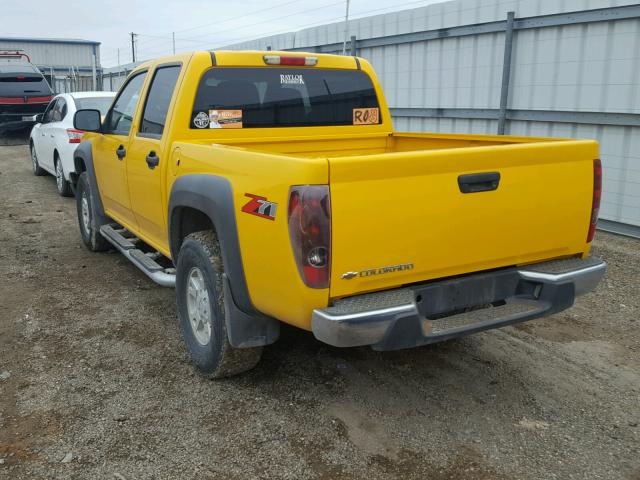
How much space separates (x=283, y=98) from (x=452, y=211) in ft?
6.58

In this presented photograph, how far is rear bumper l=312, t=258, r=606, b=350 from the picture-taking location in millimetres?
2752

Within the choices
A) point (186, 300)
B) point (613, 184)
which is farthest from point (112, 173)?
point (613, 184)

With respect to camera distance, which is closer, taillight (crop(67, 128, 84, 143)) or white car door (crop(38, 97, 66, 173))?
taillight (crop(67, 128, 84, 143))

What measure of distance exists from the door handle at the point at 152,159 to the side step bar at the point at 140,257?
2.39 feet

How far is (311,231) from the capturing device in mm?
2674

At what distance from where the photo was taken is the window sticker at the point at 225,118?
4.20m

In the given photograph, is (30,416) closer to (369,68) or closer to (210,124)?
(210,124)

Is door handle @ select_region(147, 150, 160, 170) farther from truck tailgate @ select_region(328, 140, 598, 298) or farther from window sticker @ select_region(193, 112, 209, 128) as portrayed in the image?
truck tailgate @ select_region(328, 140, 598, 298)

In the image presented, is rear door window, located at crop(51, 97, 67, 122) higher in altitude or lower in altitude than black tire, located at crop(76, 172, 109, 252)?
higher

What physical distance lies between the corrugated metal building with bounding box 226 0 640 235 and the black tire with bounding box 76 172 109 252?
5.30m

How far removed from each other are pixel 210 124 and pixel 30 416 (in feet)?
6.93

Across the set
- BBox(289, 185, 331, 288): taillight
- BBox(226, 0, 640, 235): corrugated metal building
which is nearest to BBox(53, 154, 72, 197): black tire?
BBox(226, 0, 640, 235): corrugated metal building

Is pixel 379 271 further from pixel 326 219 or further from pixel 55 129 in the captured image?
pixel 55 129

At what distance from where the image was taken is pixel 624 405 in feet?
11.5
